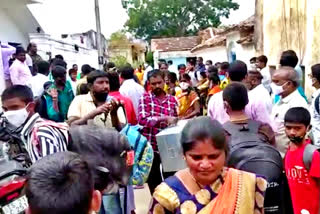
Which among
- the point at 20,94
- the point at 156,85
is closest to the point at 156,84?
the point at 156,85

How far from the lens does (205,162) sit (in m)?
2.35

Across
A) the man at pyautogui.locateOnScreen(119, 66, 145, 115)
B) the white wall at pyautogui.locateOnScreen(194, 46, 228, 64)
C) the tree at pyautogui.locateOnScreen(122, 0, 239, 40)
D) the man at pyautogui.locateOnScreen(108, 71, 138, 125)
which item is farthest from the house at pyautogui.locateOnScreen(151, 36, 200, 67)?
the man at pyautogui.locateOnScreen(108, 71, 138, 125)

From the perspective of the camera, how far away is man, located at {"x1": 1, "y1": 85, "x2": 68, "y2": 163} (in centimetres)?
293

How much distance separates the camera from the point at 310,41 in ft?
30.8

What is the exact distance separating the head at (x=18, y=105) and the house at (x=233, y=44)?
14026 mm

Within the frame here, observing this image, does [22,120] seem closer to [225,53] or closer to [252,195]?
[252,195]

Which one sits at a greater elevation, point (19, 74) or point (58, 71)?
point (58, 71)

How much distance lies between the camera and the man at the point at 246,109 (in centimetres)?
454

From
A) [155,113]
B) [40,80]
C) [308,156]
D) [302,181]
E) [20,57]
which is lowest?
[302,181]

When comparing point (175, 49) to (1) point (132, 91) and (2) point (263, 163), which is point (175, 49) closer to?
(1) point (132, 91)

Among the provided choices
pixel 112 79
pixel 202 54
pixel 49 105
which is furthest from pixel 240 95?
pixel 202 54

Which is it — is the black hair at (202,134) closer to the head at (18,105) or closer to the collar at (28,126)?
the collar at (28,126)

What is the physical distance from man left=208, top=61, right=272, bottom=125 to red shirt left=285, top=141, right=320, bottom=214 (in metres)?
0.69

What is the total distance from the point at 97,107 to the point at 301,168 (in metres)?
1.74
